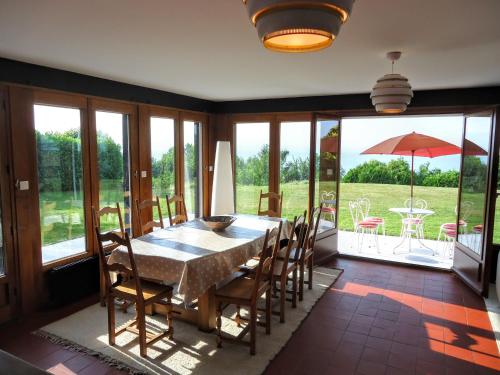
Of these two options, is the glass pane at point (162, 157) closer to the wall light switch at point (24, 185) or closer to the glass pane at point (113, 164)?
the glass pane at point (113, 164)

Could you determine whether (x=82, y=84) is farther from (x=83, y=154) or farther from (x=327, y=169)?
(x=327, y=169)

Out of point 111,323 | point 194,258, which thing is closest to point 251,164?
point 194,258

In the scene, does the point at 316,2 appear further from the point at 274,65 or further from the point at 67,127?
the point at 67,127

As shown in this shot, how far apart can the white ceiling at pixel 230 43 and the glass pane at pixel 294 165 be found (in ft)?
3.99

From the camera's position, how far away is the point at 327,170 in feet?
17.1

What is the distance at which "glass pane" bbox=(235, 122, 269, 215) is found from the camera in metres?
5.59

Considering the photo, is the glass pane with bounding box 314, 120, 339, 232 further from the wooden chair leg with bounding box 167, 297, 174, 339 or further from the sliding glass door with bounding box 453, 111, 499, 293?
the wooden chair leg with bounding box 167, 297, 174, 339

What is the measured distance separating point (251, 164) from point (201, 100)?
4.13 feet

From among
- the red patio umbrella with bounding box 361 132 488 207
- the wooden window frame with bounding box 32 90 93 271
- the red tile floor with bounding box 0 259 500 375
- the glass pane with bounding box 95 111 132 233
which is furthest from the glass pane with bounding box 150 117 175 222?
the red patio umbrella with bounding box 361 132 488 207

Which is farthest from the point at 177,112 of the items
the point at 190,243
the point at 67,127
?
the point at 190,243

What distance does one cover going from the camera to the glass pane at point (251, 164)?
220 inches

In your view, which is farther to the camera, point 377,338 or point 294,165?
point 294,165

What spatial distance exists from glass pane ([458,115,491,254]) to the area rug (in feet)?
7.55

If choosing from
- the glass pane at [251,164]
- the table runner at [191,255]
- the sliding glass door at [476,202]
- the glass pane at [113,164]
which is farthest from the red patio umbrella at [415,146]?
the glass pane at [113,164]
